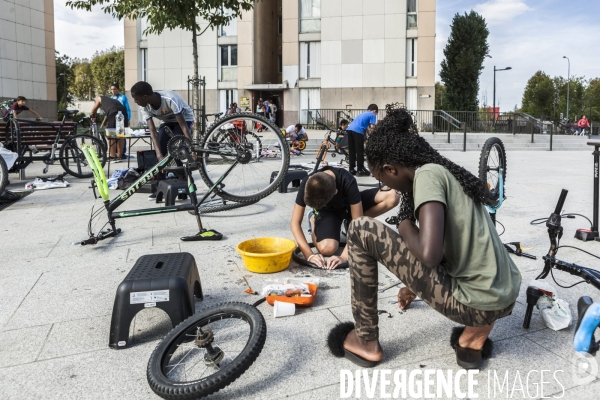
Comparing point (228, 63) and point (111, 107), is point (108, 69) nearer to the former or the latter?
point (228, 63)

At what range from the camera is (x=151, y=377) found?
2.39 m

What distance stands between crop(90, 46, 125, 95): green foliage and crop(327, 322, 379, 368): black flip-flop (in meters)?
54.6

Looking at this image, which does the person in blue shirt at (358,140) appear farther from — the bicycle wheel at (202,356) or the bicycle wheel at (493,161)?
the bicycle wheel at (202,356)

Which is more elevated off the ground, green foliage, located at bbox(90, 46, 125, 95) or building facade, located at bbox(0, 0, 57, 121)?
green foliage, located at bbox(90, 46, 125, 95)

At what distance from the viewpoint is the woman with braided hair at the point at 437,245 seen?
2.24 metres

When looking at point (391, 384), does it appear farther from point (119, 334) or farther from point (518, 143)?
point (518, 143)

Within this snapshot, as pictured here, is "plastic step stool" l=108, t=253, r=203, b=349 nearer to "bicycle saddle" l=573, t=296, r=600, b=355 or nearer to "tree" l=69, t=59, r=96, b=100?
"bicycle saddle" l=573, t=296, r=600, b=355

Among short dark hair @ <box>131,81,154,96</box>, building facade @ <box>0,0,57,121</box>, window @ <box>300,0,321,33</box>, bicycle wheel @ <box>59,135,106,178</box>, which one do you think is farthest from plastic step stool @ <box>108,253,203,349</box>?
window @ <box>300,0,321,33</box>

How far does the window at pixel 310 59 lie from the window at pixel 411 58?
18.1 ft

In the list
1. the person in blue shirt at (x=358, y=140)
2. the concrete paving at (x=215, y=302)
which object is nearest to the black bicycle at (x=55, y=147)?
the concrete paving at (x=215, y=302)

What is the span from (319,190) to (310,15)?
30.2 metres

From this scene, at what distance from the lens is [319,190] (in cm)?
424

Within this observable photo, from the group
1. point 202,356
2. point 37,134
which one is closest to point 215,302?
point 202,356

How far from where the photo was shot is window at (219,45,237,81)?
32719 millimetres
